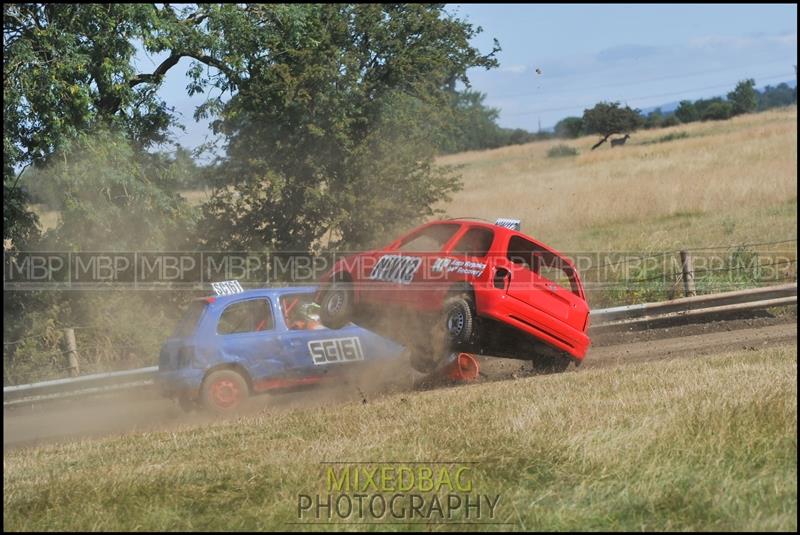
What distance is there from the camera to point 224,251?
21.5 meters

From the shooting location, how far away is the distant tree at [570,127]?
40438mm

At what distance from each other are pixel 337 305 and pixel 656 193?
66.0 ft

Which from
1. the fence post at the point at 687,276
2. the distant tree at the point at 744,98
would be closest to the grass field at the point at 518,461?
the fence post at the point at 687,276

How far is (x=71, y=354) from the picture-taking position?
58.4 ft

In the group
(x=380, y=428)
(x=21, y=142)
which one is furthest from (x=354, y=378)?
(x=21, y=142)

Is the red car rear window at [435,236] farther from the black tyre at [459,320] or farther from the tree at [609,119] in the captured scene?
the tree at [609,119]

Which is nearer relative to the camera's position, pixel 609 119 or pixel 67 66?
pixel 67 66

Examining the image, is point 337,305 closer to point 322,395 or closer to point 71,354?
point 322,395

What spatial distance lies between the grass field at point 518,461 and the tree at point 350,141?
38.2 ft

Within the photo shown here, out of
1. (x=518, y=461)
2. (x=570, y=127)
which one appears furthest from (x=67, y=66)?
(x=570, y=127)

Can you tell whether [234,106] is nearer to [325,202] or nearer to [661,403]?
[325,202]

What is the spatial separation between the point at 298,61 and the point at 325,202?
356 cm

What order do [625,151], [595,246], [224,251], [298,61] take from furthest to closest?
[625,151]
[595,246]
[224,251]
[298,61]

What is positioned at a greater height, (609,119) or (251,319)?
(609,119)
